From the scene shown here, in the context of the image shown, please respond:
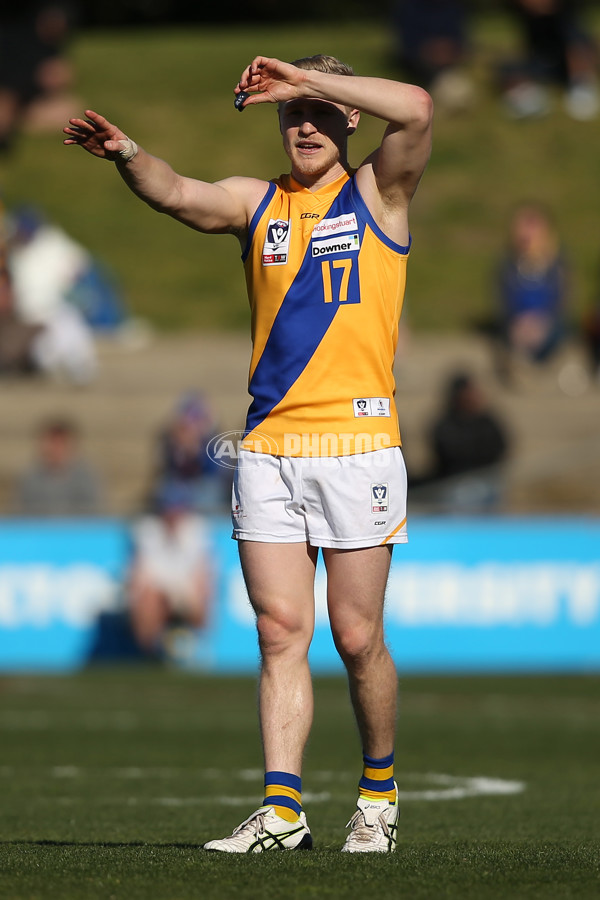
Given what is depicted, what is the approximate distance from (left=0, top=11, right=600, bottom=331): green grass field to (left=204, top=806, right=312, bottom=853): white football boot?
65.5 ft

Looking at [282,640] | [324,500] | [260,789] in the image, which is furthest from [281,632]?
[260,789]

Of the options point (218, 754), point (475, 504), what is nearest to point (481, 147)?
point (475, 504)

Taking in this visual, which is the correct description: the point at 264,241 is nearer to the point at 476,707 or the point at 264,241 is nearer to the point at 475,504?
the point at 476,707

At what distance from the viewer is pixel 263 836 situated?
529cm

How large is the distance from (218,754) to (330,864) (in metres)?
4.97

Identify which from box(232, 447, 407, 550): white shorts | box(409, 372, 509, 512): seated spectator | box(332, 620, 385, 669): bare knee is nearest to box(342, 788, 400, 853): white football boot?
box(332, 620, 385, 669): bare knee

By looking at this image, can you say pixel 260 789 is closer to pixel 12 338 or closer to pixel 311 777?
pixel 311 777

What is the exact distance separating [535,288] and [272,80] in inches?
562

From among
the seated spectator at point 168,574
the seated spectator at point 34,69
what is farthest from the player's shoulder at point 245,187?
the seated spectator at point 34,69

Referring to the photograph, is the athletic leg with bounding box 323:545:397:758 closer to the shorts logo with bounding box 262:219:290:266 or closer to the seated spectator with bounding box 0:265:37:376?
Answer: the shorts logo with bounding box 262:219:290:266

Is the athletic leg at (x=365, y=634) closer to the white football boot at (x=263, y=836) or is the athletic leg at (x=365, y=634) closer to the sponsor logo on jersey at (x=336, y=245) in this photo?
the white football boot at (x=263, y=836)

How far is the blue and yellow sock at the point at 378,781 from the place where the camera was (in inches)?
221

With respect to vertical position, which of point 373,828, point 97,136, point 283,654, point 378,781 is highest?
point 97,136

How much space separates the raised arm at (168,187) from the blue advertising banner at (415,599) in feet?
29.6
